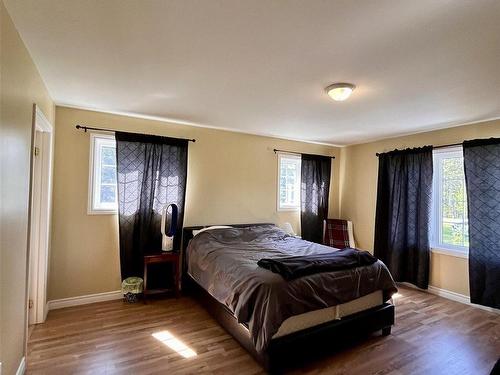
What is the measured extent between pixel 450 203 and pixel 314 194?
2.00 metres

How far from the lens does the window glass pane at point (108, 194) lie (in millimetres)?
3447

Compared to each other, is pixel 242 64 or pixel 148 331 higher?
pixel 242 64

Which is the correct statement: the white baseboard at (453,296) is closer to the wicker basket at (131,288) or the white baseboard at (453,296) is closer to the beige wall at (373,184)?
the beige wall at (373,184)

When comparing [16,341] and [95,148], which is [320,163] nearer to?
[95,148]

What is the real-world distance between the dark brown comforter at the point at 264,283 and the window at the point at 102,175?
3.96 ft

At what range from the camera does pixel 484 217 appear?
10.9ft

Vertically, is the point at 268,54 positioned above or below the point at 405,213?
above

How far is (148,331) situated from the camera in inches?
106

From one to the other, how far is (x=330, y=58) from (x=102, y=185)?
2998mm

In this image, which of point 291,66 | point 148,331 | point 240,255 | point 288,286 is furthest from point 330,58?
point 148,331

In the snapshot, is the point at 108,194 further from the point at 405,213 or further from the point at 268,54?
the point at 405,213

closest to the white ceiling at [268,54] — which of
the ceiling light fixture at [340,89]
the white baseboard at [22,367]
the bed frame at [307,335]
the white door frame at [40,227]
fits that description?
the ceiling light fixture at [340,89]

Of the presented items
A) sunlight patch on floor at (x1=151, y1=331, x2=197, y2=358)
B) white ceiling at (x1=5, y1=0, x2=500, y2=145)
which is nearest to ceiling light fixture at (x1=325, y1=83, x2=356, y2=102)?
white ceiling at (x1=5, y1=0, x2=500, y2=145)

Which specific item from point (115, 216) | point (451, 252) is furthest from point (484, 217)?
point (115, 216)
